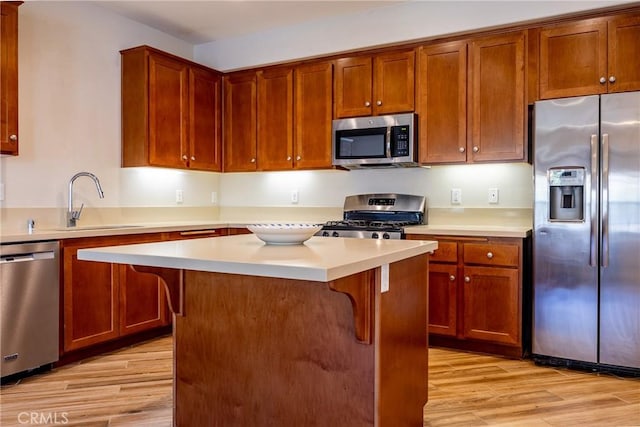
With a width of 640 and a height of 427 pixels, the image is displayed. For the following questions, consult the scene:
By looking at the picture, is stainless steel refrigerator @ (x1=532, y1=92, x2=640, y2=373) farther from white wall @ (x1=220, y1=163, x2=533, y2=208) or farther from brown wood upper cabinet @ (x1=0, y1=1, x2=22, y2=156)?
brown wood upper cabinet @ (x1=0, y1=1, x2=22, y2=156)

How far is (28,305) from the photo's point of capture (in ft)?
9.10

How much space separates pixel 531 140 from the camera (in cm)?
338

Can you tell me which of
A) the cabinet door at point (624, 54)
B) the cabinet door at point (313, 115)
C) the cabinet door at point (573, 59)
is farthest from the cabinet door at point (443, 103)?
the cabinet door at point (624, 54)

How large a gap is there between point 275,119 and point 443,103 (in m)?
1.51

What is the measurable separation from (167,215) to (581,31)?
349cm

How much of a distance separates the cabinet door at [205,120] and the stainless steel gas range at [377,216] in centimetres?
130

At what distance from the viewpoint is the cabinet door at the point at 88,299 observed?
298 cm

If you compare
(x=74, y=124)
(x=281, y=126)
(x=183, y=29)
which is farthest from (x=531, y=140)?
(x=74, y=124)

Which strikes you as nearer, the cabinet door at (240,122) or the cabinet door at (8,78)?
the cabinet door at (8,78)

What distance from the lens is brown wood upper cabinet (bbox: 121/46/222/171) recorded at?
3777 mm

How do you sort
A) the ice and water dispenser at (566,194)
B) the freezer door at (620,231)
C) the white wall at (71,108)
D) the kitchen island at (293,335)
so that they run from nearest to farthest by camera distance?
the kitchen island at (293,335), the freezer door at (620,231), the ice and water dispenser at (566,194), the white wall at (71,108)

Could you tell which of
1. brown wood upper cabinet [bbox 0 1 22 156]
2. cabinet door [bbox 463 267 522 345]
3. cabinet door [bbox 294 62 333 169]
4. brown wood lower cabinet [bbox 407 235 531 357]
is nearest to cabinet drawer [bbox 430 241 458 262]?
brown wood lower cabinet [bbox 407 235 531 357]

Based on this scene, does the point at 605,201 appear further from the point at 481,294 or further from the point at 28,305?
the point at 28,305

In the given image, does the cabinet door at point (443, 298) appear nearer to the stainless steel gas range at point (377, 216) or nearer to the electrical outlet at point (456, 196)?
the stainless steel gas range at point (377, 216)
